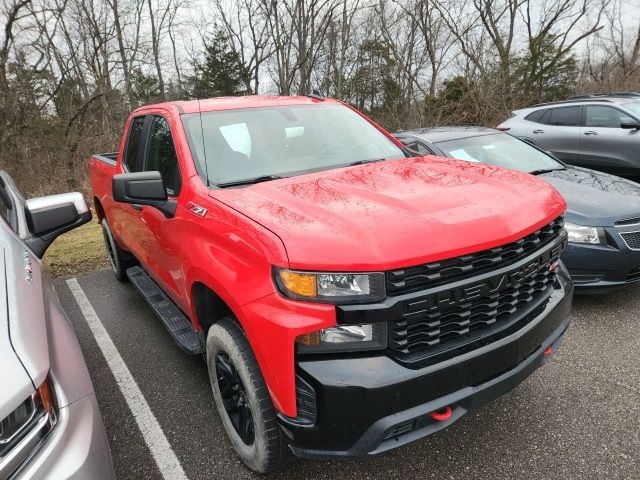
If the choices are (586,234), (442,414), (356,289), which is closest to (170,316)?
(356,289)

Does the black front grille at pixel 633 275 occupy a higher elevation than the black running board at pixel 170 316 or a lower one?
lower

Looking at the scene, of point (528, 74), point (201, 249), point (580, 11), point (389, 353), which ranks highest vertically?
point (580, 11)

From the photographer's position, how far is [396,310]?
1.74 m

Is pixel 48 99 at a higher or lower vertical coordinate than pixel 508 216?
higher

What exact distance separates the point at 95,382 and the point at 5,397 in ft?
7.49

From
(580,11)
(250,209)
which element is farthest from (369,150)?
(580,11)

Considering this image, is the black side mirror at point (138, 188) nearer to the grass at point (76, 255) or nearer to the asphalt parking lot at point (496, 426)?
the asphalt parking lot at point (496, 426)

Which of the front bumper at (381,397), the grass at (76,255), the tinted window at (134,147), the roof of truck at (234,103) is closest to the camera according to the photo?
the front bumper at (381,397)

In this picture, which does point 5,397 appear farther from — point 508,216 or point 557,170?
point 557,170

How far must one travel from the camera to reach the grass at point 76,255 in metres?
6.11

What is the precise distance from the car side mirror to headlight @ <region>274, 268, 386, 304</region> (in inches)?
63.8

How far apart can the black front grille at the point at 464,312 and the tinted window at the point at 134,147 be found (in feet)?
9.09

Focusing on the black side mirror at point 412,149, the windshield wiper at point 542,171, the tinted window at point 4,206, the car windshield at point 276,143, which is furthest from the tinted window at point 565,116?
the tinted window at point 4,206

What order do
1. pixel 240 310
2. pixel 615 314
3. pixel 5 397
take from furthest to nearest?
pixel 615 314 → pixel 240 310 → pixel 5 397
